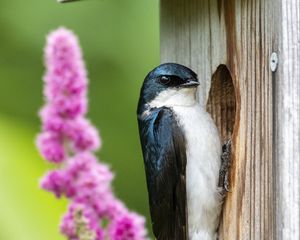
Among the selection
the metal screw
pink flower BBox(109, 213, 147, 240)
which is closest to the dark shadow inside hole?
the metal screw

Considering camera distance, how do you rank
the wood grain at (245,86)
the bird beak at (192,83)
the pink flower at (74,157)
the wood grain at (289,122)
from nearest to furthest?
1. the pink flower at (74,157)
2. the wood grain at (289,122)
3. the wood grain at (245,86)
4. the bird beak at (192,83)

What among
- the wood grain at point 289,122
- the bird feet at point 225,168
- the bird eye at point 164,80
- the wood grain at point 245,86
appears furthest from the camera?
the bird eye at point 164,80

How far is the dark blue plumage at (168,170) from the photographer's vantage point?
76.3 inches

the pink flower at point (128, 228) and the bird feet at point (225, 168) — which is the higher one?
the pink flower at point (128, 228)

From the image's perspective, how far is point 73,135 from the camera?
18.0 inches

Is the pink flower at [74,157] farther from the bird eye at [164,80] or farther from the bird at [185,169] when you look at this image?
the bird eye at [164,80]

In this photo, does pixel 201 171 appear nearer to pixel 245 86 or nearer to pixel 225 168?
pixel 225 168

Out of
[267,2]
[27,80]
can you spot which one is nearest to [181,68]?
[267,2]

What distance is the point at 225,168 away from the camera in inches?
74.2

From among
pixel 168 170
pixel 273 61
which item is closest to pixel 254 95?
pixel 273 61

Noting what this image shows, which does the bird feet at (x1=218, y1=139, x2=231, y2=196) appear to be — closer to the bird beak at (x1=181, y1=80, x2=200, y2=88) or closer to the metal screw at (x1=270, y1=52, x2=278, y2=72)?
the bird beak at (x1=181, y1=80, x2=200, y2=88)

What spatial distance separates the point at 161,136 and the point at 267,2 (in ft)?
1.95

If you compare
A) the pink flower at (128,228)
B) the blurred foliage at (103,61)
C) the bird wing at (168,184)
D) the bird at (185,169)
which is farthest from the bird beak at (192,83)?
the pink flower at (128,228)

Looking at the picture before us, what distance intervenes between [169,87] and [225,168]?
37 cm
